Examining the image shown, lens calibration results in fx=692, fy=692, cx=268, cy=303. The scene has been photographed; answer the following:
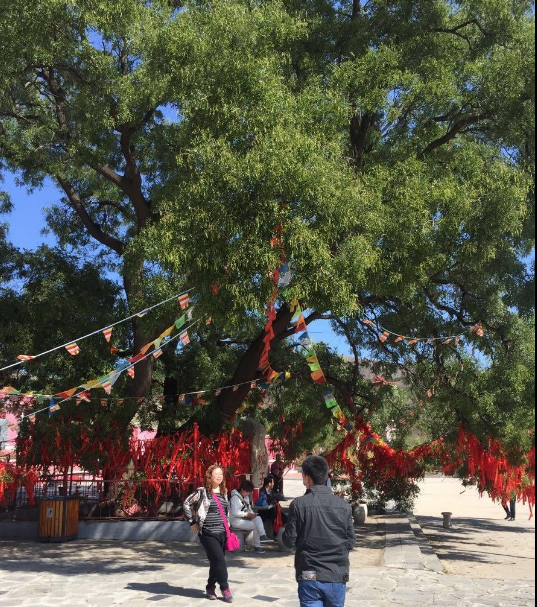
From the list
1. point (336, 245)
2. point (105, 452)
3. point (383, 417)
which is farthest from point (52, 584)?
point (383, 417)

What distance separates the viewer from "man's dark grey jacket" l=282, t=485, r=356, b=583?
5.12 m

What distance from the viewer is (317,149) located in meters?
9.87

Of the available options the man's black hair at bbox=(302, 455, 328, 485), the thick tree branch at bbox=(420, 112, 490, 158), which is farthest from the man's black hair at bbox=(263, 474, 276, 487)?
the man's black hair at bbox=(302, 455, 328, 485)

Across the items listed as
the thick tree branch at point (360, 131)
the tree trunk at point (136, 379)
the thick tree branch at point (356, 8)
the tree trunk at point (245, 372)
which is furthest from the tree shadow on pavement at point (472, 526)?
the thick tree branch at point (356, 8)

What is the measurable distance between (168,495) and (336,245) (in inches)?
282

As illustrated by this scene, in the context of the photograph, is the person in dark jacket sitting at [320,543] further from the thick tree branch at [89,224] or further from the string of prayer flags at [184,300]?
the thick tree branch at [89,224]

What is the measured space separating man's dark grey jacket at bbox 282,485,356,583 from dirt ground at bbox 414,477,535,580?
21.9ft

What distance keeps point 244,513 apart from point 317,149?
214 inches

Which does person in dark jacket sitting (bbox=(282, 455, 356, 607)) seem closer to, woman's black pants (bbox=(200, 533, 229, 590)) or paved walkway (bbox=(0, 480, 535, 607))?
woman's black pants (bbox=(200, 533, 229, 590))

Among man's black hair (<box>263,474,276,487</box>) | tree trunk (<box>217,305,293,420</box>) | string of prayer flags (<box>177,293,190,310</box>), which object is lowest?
man's black hair (<box>263,474,276,487</box>)

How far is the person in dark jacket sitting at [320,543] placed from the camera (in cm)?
507

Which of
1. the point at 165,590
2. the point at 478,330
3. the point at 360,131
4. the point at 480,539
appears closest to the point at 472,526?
the point at 480,539

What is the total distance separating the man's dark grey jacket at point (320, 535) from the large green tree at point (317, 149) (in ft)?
14.2

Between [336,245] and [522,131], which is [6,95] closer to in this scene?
[336,245]
